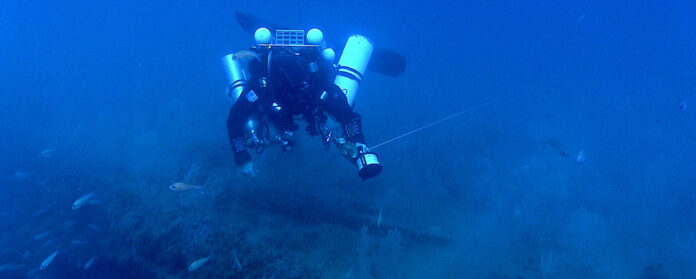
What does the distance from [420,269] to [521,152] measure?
7.04 m

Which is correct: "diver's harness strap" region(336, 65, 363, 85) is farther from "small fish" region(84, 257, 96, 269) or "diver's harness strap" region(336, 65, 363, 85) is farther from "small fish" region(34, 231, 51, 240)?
"small fish" region(34, 231, 51, 240)

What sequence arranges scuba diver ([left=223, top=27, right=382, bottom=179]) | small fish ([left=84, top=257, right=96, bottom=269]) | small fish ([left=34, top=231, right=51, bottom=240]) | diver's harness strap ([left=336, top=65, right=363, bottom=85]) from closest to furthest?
1. scuba diver ([left=223, top=27, right=382, bottom=179])
2. diver's harness strap ([left=336, top=65, right=363, bottom=85])
3. small fish ([left=84, top=257, right=96, bottom=269])
4. small fish ([left=34, top=231, right=51, bottom=240])

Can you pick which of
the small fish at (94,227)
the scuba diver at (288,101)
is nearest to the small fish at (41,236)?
the small fish at (94,227)

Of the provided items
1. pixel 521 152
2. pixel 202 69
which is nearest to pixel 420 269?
pixel 521 152

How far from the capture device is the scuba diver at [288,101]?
486 cm

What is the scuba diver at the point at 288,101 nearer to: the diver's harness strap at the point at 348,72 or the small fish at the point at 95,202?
the diver's harness strap at the point at 348,72

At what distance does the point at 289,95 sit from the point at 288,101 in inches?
4.5

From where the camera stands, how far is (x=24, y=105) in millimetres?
15484

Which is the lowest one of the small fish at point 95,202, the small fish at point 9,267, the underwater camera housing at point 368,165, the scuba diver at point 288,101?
the small fish at point 9,267

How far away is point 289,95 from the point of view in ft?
16.1

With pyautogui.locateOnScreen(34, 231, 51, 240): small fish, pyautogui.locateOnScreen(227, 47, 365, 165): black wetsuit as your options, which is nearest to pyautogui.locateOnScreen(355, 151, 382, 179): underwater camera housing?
pyautogui.locateOnScreen(227, 47, 365, 165): black wetsuit

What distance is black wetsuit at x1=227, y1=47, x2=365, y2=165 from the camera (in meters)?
4.87

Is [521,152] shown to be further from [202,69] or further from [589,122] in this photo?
[202,69]

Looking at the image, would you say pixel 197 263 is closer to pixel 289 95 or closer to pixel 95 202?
pixel 289 95
